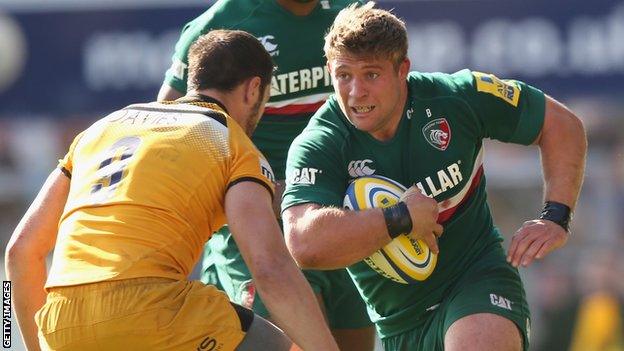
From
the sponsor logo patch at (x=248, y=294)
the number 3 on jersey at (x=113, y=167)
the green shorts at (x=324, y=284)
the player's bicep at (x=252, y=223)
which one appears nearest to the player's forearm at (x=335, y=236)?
the player's bicep at (x=252, y=223)

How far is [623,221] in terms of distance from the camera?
14852 millimetres

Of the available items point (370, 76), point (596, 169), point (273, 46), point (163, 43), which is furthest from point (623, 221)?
point (370, 76)

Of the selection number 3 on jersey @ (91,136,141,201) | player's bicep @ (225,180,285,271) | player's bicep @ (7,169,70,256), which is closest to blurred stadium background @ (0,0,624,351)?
player's bicep @ (7,169,70,256)

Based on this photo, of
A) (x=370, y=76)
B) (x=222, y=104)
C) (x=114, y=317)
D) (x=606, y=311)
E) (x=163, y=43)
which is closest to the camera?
(x=114, y=317)

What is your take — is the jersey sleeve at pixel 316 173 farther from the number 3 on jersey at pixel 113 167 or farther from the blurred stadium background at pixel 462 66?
the blurred stadium background at pixel 462 66

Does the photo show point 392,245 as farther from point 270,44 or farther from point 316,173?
point 270,44

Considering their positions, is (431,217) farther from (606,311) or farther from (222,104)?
(606,311)

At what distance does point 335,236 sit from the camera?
18.5 ft

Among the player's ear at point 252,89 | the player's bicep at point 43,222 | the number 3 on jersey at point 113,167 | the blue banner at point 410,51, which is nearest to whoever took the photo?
the number 3 on jersey at point 113,167

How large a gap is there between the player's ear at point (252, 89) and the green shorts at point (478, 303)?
4.36 feet

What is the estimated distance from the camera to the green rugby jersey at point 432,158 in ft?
19.5

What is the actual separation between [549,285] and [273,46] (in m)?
8.43

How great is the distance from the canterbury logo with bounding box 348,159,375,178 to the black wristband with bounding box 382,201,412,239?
379mm

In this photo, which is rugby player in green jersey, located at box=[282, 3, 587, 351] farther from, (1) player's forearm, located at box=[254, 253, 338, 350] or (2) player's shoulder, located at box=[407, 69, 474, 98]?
(1) player's forearm, located at box=[254, 253, 338, 350]
